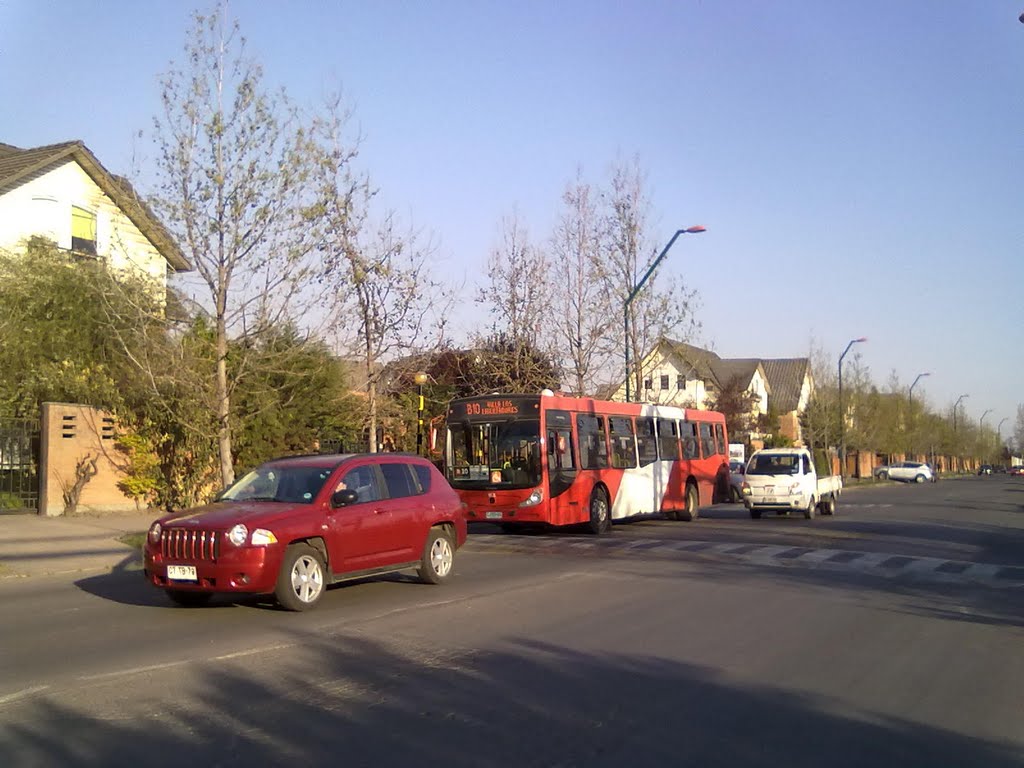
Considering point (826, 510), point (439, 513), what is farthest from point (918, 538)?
point (439, 513)

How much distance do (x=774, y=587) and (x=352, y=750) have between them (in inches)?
349

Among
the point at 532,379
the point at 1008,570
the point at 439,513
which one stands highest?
the point at 532,379

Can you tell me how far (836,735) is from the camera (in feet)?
21.4

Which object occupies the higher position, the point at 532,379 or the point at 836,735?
the point at 532,379

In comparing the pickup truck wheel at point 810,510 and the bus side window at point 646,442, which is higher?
the bus side window at point 646,442

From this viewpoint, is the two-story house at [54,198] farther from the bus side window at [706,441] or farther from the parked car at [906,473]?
the parked car at [906,473]

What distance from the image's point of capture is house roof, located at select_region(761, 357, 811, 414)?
3475 inches

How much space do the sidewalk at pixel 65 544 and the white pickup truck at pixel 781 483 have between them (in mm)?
15687

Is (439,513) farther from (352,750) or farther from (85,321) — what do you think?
(85,321)

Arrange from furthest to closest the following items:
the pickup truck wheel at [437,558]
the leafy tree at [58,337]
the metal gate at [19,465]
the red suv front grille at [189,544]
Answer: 1. the leafy tree at [58,337]
2. the metal gate at [19,465]
3. the pickup truck wheel at [437,558]
4. the red suv front grille at [189,544]

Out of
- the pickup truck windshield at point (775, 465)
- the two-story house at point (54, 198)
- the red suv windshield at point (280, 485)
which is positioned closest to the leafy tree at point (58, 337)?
the two-story house at point (54, 198)

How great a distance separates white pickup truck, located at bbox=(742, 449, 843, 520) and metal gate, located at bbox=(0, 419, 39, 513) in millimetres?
17886

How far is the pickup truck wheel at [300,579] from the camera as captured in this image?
420 inches

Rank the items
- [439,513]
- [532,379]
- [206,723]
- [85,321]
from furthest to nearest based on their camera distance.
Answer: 1. [532,379]
2. [85,321]
3. [439,513]
4. [206,723]
